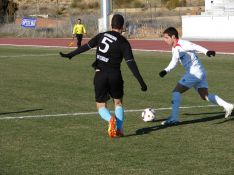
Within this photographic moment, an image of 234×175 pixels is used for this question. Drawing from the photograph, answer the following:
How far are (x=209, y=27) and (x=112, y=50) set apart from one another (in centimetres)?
4396

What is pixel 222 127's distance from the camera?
11.8 m

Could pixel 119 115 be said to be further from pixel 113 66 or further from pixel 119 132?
pixel 113 66

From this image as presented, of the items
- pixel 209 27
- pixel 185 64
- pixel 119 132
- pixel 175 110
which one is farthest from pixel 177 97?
pixel 209 27

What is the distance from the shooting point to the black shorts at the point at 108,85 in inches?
421

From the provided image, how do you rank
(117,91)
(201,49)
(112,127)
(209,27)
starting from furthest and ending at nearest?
(209,27), (201,49), (117,91), (112,127)

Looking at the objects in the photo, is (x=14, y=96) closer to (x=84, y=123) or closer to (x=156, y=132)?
(x=84, y=123)

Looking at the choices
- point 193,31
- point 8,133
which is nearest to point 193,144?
point 8,133

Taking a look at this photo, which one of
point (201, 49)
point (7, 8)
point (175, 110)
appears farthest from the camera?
point (7, 8)

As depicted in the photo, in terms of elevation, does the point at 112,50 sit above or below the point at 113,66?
above

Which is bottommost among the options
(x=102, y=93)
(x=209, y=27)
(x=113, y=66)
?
(x=209, y=27)

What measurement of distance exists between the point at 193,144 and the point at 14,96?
7.70 metres

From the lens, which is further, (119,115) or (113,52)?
(119,115)

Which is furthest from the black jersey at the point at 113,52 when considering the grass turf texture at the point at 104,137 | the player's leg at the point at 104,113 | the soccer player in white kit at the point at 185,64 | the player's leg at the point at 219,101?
the player's leg at the point at 219,101

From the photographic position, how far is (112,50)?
10.6 meters
